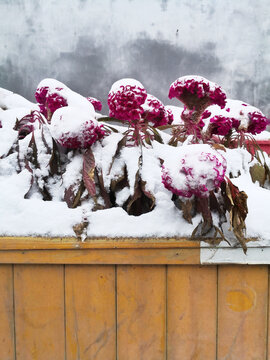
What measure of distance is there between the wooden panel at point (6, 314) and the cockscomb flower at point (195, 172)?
1.09ft

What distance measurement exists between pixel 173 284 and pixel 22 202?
32 cm

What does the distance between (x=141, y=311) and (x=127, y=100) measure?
0.40 meters

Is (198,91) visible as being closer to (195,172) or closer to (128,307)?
(195,172)

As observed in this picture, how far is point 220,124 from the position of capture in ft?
2.45

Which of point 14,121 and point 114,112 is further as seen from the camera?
point 14,121

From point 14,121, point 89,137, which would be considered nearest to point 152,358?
point 89,137

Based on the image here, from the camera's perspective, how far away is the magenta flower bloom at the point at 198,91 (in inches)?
25.8

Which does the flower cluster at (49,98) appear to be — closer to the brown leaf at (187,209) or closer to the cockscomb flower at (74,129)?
the cockscomb flower at (74,129)

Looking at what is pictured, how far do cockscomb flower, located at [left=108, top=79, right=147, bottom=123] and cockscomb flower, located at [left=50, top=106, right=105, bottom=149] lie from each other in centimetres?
6

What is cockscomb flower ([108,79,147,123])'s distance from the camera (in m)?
0.61

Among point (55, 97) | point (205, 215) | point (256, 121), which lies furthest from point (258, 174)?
point (55, 97)

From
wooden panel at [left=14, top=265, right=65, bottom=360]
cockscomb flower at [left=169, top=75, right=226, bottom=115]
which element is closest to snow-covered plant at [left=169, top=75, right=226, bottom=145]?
cockscomb flower at [left=169, top=75, right=226, bottom=115]

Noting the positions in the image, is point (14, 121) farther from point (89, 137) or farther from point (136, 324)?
point (136, 324)

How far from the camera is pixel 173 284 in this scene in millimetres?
550
